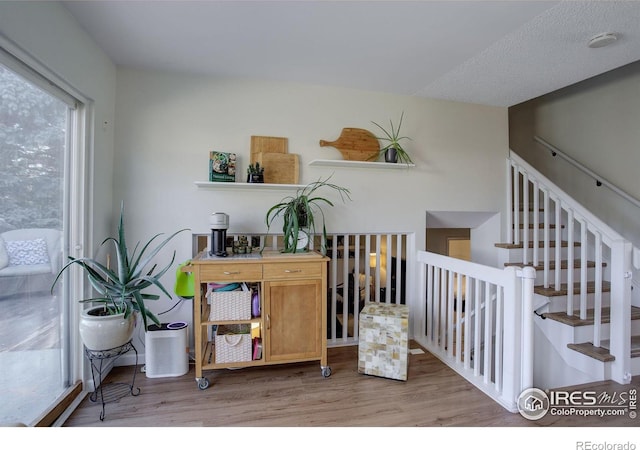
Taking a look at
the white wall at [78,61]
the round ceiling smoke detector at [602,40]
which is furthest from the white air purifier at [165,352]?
the round ceiling smoke detector at [602,40]

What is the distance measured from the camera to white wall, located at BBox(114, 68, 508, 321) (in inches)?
95.3

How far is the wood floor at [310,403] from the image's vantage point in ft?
5.72

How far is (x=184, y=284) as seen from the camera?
2.39 meters

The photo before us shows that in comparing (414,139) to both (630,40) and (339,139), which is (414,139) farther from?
(630,40)

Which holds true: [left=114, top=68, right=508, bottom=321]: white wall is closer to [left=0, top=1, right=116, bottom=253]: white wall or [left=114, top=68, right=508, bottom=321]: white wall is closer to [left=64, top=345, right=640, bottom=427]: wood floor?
[left=0, top=1, right=116, bottom=253]: white wall

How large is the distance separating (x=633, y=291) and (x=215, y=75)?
417 centimetres

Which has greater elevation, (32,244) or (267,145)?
(267,145)

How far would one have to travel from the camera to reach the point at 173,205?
247cm

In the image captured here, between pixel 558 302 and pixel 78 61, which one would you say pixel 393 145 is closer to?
pixel 558 302

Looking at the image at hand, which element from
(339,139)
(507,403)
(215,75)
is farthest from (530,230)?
(215,75)

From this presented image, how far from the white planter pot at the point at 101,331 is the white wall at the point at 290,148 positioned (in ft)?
2.27

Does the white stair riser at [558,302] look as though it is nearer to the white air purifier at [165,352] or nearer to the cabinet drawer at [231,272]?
the cabinet drawer at [231,272]

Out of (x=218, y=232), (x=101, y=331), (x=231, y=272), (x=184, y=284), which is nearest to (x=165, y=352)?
(x=184, y=284)

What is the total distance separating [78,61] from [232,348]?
Answer: 2.08 m
